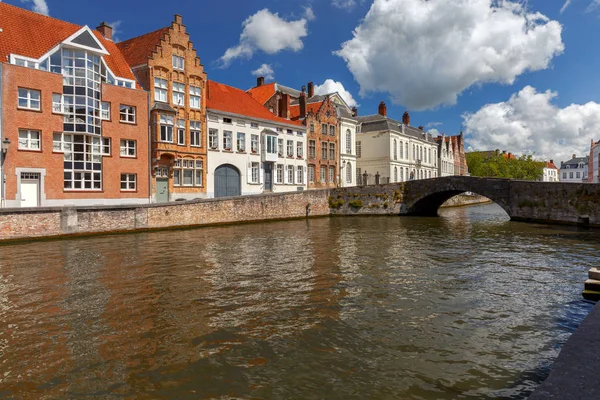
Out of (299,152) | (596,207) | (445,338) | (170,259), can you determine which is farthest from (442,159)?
(445,338)

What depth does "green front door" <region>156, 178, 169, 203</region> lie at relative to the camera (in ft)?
91.4

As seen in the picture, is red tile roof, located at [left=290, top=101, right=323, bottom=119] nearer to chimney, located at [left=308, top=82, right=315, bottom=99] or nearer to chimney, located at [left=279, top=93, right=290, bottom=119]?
chimney, located at [left=279, top=93, right=290, bottom=119]

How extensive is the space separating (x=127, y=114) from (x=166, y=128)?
2.56 m

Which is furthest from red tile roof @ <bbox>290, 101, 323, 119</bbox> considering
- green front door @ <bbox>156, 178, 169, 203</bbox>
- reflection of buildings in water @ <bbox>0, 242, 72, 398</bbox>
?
reflection of buildings in water @ <bbox>0, 242, 72, 398</bbox>

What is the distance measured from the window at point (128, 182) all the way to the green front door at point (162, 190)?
166 cm

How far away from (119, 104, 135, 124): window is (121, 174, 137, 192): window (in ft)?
10.9

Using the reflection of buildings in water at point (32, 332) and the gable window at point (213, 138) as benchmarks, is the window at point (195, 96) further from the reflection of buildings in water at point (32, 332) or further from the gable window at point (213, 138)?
the reflection of buildings in water at point (32, 332)

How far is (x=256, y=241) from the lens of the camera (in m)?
19.1

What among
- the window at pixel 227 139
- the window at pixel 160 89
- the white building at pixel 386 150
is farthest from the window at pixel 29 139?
the white building at pixel 386 150

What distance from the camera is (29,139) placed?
22172 millimetres

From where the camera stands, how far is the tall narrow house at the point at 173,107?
27453 mm

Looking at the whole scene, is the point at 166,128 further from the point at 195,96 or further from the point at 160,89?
the point at 195,96

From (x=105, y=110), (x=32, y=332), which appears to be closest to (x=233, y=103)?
(x=105, y=110)

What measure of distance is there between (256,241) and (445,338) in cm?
1308
